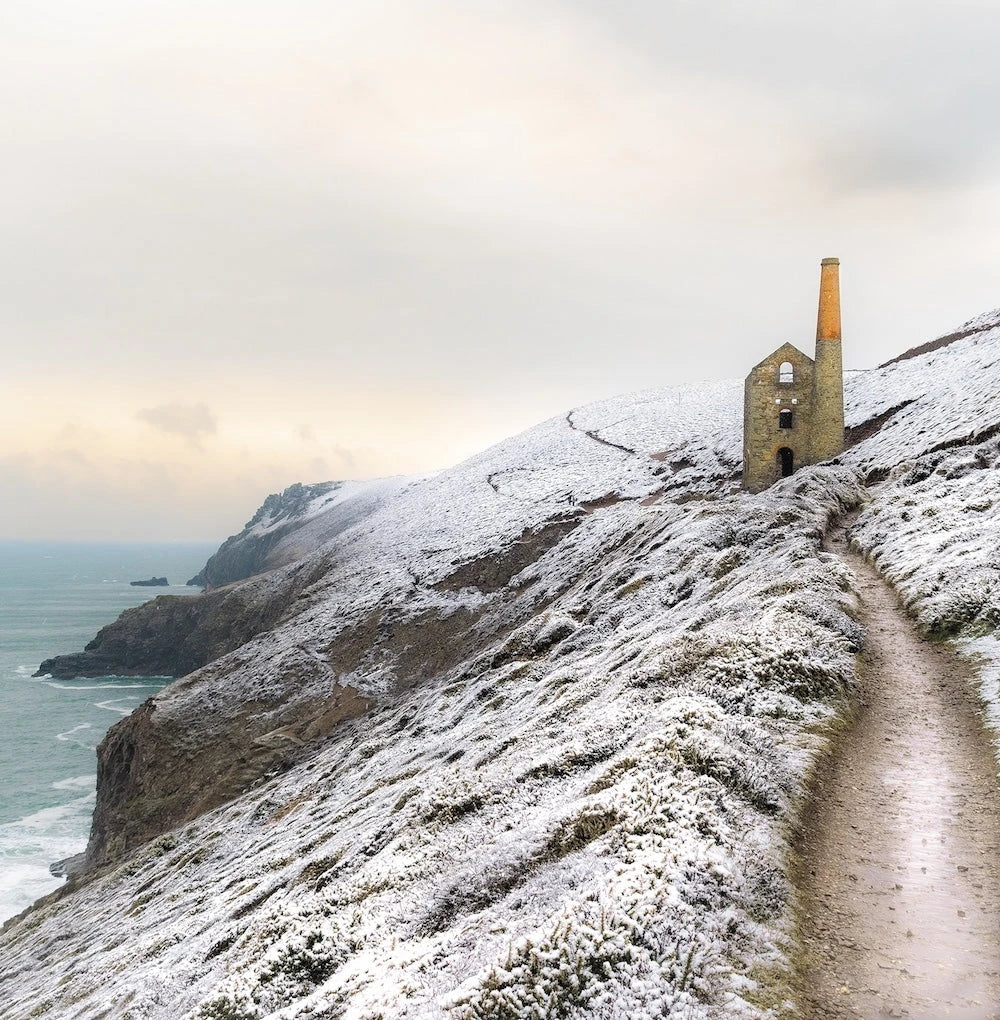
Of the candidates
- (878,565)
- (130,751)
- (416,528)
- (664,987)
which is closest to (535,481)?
(416,528)

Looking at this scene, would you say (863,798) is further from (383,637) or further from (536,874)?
(383,637)

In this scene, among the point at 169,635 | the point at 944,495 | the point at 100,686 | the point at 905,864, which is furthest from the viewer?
the point at 169,635

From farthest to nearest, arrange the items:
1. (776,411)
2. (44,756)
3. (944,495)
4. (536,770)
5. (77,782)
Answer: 1. (44,756)
2. (77,782)
3. (776,411)
4. (944,495)
5. (536,770)

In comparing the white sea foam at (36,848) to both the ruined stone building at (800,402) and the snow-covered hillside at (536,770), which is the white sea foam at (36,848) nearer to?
the snow-covered hillside at (536,770)

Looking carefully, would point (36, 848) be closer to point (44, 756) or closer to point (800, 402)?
point (44, 756)

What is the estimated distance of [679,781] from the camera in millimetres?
11633

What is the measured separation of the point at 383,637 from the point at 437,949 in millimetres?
47527

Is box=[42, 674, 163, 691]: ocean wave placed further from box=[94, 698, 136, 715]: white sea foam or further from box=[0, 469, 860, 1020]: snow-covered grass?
box=[0, 469, 860, 1020]: snow-covered grass

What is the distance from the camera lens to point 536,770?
15.1 meters

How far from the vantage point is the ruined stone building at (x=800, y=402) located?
49.0 metres

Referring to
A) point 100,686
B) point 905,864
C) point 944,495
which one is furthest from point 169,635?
point 905,864

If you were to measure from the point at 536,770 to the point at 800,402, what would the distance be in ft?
139

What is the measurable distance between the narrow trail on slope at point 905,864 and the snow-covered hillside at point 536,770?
0.62 meters

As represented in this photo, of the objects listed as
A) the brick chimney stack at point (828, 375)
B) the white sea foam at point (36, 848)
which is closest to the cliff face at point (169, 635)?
the white sea foam at point (36, 848)
